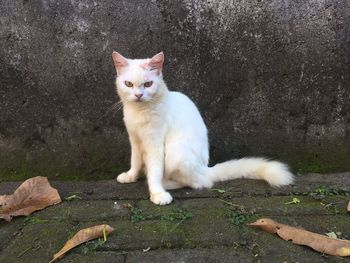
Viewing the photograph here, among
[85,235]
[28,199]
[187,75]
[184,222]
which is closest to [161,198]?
[184,222]

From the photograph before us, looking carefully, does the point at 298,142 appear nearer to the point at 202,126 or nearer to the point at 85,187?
the point at 202,126

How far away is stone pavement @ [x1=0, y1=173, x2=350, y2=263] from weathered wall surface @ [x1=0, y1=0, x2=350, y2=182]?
12.6 inches

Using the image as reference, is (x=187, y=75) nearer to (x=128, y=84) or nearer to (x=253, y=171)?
(x=128, y=84)

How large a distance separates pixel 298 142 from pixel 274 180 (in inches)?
20.5

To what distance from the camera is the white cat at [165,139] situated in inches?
114

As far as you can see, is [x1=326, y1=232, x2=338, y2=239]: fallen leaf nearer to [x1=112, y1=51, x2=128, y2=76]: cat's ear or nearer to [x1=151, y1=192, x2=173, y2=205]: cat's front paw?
[x1=151, y1=192, x2=173, y2=205]: cat's front paw

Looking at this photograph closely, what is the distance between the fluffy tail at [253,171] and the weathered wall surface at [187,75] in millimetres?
279

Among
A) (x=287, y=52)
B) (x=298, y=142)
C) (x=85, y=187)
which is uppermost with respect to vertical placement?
(x=287, y=52)

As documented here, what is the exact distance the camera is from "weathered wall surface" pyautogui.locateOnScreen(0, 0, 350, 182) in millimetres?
3266

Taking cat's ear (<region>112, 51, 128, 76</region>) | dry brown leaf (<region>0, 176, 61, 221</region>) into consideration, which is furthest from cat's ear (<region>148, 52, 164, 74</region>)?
dry brown leaf (<region>0, 176, 61, 221</region>)

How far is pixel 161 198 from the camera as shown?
2.86 m

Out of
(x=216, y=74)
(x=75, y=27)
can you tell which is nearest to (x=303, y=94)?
(x=216, y=74)

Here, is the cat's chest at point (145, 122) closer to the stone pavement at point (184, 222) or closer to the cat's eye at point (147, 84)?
the cat's eye at point (147, 84)

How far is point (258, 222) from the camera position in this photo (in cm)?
247
